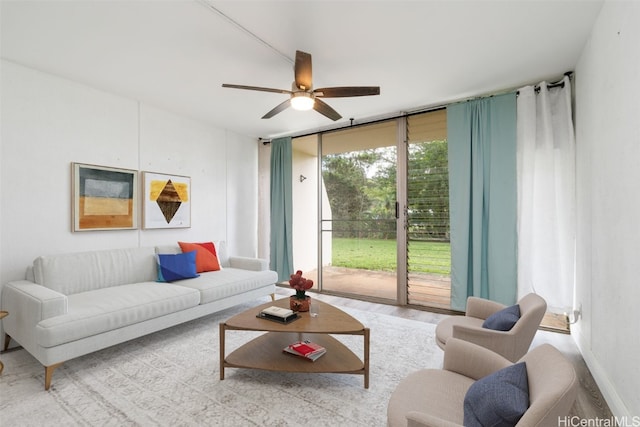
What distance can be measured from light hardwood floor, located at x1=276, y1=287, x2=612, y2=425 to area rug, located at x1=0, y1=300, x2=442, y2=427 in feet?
2.83

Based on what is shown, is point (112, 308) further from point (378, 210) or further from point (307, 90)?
point (378, 210)

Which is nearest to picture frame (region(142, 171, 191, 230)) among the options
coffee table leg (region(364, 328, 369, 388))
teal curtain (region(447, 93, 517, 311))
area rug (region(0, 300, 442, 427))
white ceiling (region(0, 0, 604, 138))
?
white ceiling (region(0, 0, 604, 138))

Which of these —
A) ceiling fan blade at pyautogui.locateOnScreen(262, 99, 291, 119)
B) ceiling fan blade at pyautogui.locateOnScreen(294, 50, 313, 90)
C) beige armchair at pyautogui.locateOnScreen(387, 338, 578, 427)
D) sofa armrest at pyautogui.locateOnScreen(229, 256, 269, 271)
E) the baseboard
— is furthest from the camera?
sofa armrest at pyautogui.locateOnScreen(229, 256, 269, 271)

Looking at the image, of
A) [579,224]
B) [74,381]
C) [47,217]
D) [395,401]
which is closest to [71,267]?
[47,217]

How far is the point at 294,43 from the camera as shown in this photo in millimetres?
2439

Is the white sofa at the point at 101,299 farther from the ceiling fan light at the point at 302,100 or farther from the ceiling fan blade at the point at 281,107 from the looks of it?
the ceiling fan light at the point at 302,100

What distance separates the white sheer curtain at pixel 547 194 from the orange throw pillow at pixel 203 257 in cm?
360

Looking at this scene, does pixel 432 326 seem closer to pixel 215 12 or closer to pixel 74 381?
pixel 74 381

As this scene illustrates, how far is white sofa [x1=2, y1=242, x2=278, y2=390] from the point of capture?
2.18 meters

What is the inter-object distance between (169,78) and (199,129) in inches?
55.0

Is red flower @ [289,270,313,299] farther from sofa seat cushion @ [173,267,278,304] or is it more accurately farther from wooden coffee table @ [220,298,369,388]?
sofa seat cushion @ [173,267,278,304]

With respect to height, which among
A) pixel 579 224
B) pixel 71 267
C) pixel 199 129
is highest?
pixel 199 129

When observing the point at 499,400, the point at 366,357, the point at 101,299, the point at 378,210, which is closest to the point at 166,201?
the point at 101,299

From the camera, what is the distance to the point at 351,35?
7.66 ft
